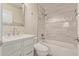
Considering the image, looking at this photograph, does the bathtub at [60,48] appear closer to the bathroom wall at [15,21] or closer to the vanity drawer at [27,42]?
the vanity drawer at [27,42]

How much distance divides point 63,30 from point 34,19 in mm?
627

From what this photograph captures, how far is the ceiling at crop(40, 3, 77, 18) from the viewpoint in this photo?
1.73 metres

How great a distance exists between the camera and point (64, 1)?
5.33ft

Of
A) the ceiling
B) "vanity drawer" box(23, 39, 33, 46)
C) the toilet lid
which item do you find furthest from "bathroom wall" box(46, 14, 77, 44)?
"vanity drawer" box(23, 39, 33, 46)

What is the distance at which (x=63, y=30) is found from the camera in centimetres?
184

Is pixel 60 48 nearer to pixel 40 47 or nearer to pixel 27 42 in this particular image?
pixel 40 47

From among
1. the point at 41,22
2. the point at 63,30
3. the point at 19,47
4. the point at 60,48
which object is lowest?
the point at 60,48

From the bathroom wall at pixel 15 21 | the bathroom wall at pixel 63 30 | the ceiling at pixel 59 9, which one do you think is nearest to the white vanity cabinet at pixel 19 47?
the bathroom wall at pixel 15 21

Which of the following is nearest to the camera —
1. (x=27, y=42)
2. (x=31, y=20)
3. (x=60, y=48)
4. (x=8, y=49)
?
(x=8, y=49)

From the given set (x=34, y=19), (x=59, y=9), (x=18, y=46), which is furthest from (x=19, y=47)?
(x=59, y=9)

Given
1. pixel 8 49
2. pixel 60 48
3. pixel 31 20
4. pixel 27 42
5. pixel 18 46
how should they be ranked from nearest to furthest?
pixel 8 49
pixel 18 46
pixel 27 42
pixel 31 20
pixel 60 48

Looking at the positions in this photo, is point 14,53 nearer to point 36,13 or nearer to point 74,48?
point 36,13

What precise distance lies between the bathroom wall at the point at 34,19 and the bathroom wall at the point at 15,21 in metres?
0.12

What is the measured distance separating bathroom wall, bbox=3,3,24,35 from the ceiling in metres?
0.50
